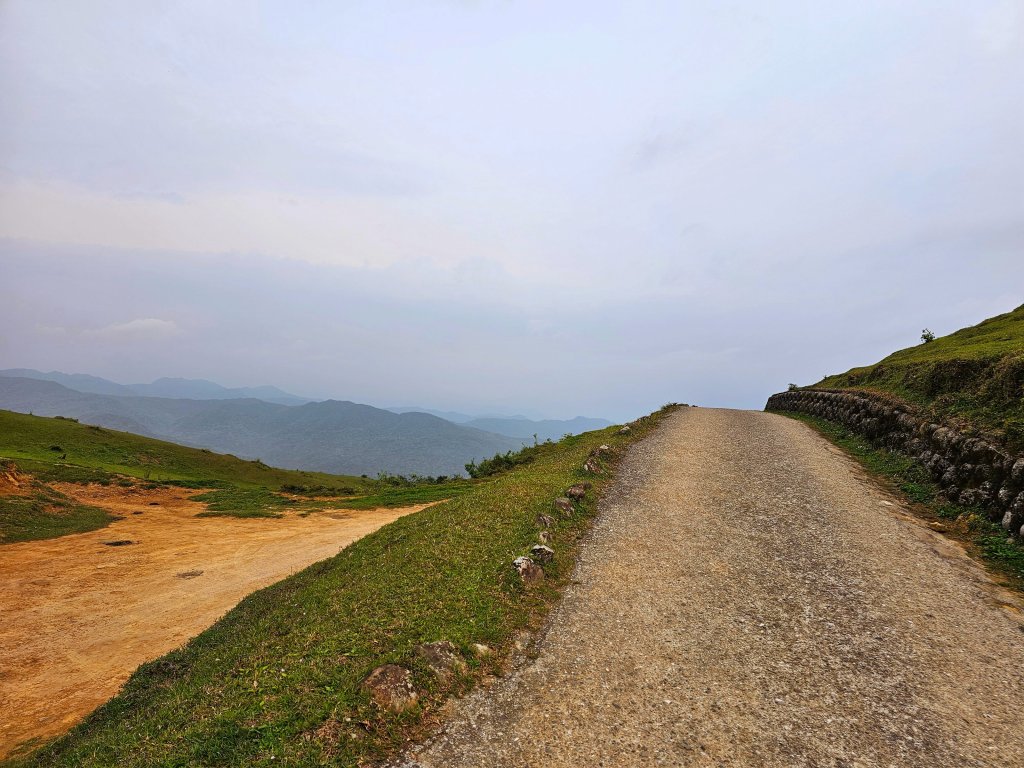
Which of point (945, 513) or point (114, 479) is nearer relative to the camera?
point (945, 513)

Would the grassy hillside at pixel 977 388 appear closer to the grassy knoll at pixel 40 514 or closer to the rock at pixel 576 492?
the rock at pixel 576 492

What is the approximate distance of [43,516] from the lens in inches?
950

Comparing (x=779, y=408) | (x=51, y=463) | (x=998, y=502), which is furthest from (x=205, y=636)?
(x=779, y=408)

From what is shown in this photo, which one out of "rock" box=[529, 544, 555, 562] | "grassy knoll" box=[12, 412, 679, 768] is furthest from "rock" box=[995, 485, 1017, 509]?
"rock" box=[529, 544, 555, 562]

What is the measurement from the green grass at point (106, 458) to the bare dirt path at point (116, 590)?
18.6 ft

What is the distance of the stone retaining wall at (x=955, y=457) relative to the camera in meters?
12.8

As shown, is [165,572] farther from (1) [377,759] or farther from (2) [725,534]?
(2) [725,534]

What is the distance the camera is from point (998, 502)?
13.1m

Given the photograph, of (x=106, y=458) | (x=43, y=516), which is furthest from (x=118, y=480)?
(x=106, y=458)

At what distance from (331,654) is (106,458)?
47023 mm

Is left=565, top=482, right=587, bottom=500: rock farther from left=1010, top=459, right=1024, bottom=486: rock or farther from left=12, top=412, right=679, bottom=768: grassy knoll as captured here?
left=1010, top=459, right=1024, bottom=486: rock

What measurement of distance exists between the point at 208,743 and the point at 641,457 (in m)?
19.7

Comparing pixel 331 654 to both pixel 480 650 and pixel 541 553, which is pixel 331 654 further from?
pixel 541 553

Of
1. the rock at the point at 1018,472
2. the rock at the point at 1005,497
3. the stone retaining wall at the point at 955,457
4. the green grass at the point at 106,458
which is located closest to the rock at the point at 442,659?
the stone retaining wall at the point at 955,457
